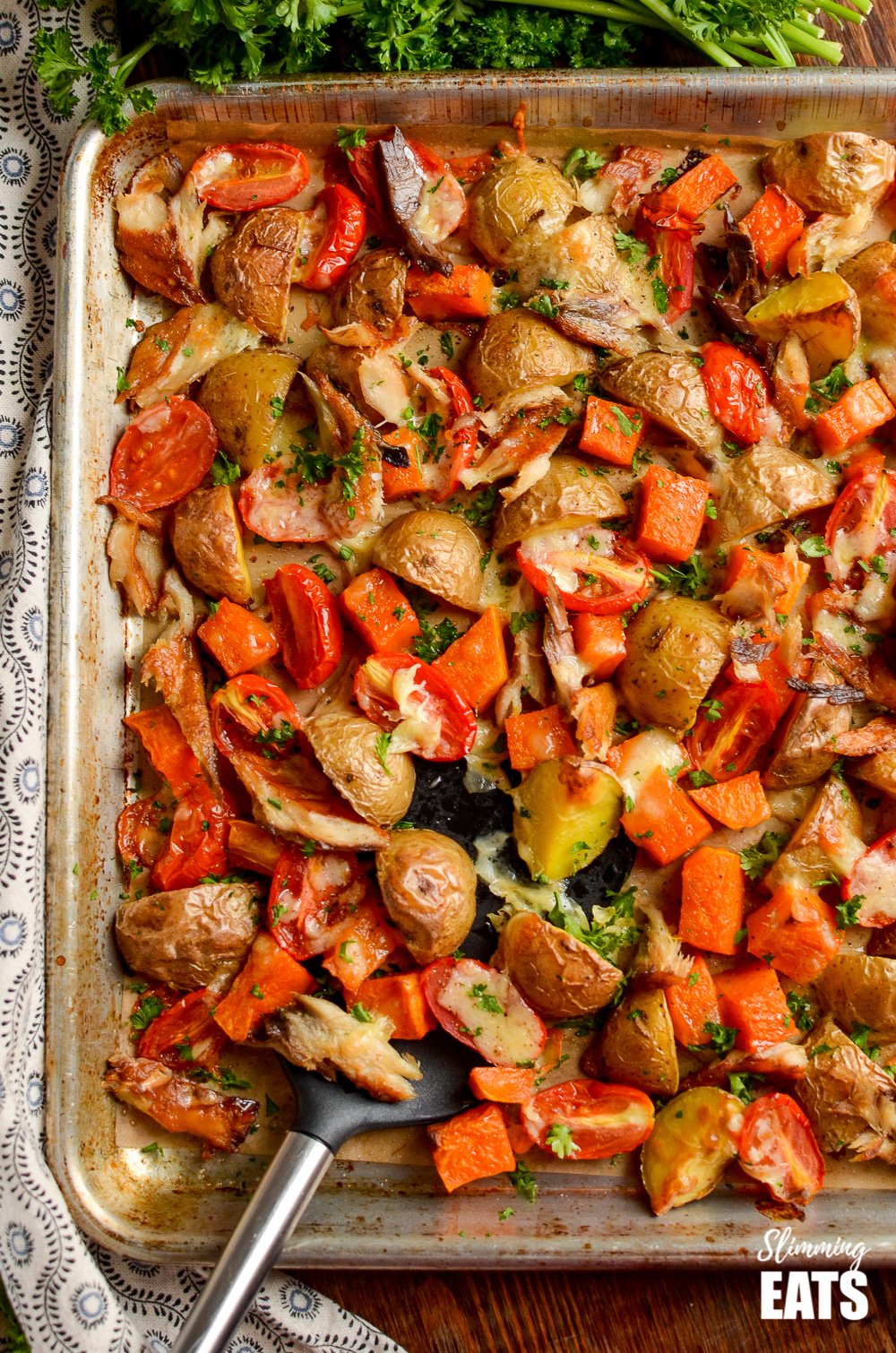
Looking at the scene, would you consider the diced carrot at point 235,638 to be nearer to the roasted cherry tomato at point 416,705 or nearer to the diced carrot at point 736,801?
the roasted cherry tomato at point 416,705

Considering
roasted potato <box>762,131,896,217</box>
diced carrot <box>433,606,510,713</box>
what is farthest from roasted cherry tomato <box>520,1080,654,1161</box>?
roasted potato <box>762,131,896,217</box>

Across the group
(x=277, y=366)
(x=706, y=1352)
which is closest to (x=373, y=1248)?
(x=706, y=1352)

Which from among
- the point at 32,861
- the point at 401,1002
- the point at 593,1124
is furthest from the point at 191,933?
the point at 593,1124

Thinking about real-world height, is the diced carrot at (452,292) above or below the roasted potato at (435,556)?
above

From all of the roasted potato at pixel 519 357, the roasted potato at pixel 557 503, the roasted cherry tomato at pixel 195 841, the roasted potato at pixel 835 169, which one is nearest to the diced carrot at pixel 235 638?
the roasted cherry tomato at pixel 195 841

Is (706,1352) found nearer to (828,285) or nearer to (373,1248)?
(373,1248)
